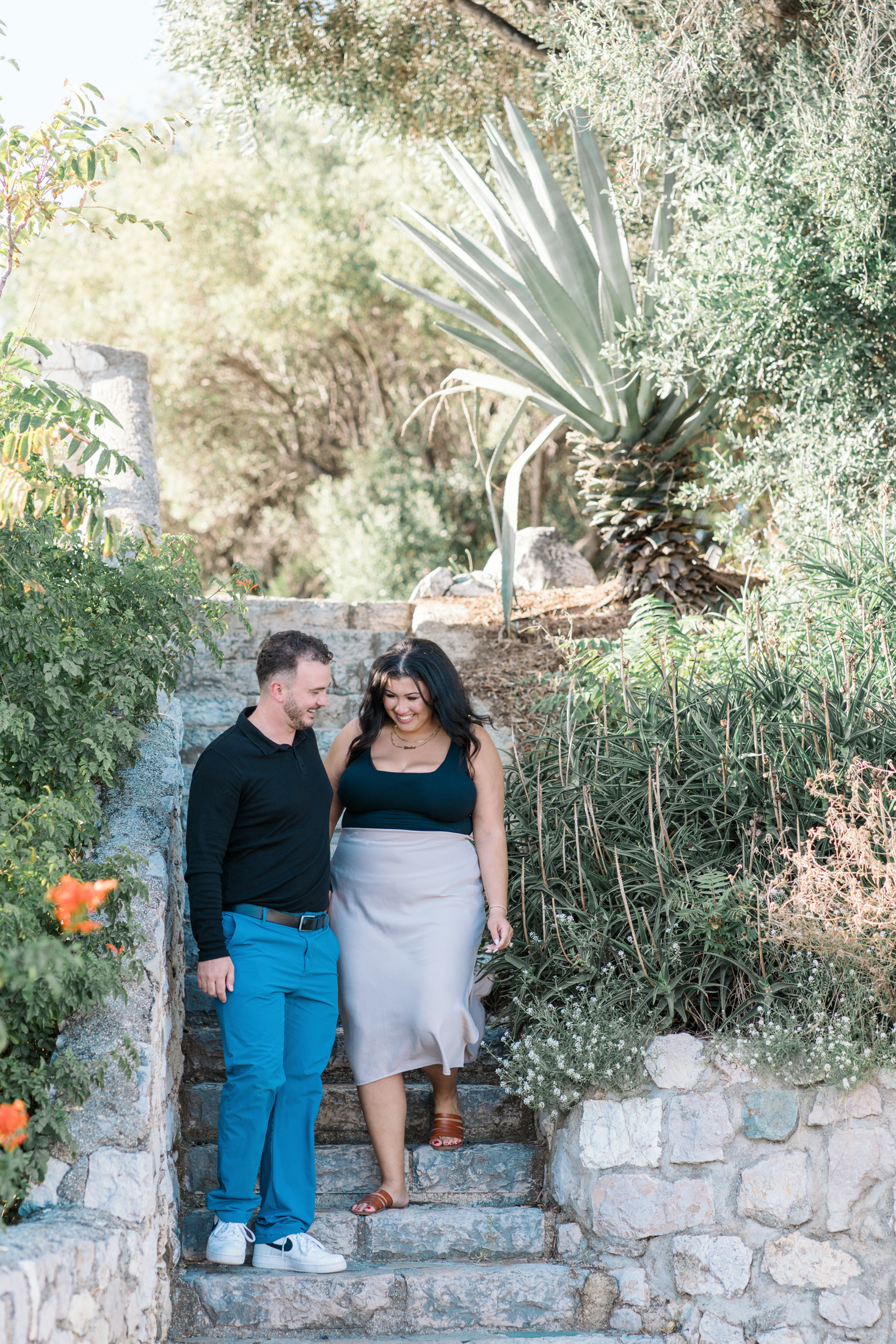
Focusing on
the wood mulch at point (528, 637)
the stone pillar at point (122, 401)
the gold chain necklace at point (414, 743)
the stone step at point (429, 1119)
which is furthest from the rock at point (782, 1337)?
the stone pillar at point (122, 401)

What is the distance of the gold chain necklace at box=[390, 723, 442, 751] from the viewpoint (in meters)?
3.49

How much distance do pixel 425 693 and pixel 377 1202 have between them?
147cm

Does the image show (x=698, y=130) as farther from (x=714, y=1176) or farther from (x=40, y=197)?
(x=714, y=1176)

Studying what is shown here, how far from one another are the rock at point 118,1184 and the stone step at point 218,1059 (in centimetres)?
108

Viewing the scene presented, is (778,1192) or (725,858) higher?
(725,858)

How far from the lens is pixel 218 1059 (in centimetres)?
368

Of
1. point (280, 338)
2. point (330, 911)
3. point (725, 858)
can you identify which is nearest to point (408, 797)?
point (330, 911)

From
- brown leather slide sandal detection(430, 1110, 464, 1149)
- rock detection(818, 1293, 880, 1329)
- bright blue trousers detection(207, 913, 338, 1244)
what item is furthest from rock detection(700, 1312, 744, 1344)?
bright blue trousers detection(207, 913, 338, 1244)

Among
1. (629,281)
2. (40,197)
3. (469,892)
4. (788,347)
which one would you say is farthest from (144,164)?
(469,892)

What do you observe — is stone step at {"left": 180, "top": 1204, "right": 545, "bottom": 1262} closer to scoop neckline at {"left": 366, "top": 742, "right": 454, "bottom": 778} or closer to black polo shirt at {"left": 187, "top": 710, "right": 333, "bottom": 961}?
black polo shirt at {"left": 187, "top": 710, "right": 333, "bottom": 961}

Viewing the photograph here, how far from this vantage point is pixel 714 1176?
3209 millimetres

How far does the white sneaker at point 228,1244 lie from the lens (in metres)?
2.97

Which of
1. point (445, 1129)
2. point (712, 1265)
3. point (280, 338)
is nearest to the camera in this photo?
point (712, 1265)

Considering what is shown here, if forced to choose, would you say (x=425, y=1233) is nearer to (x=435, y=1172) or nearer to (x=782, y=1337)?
(x=435, y=1172)
